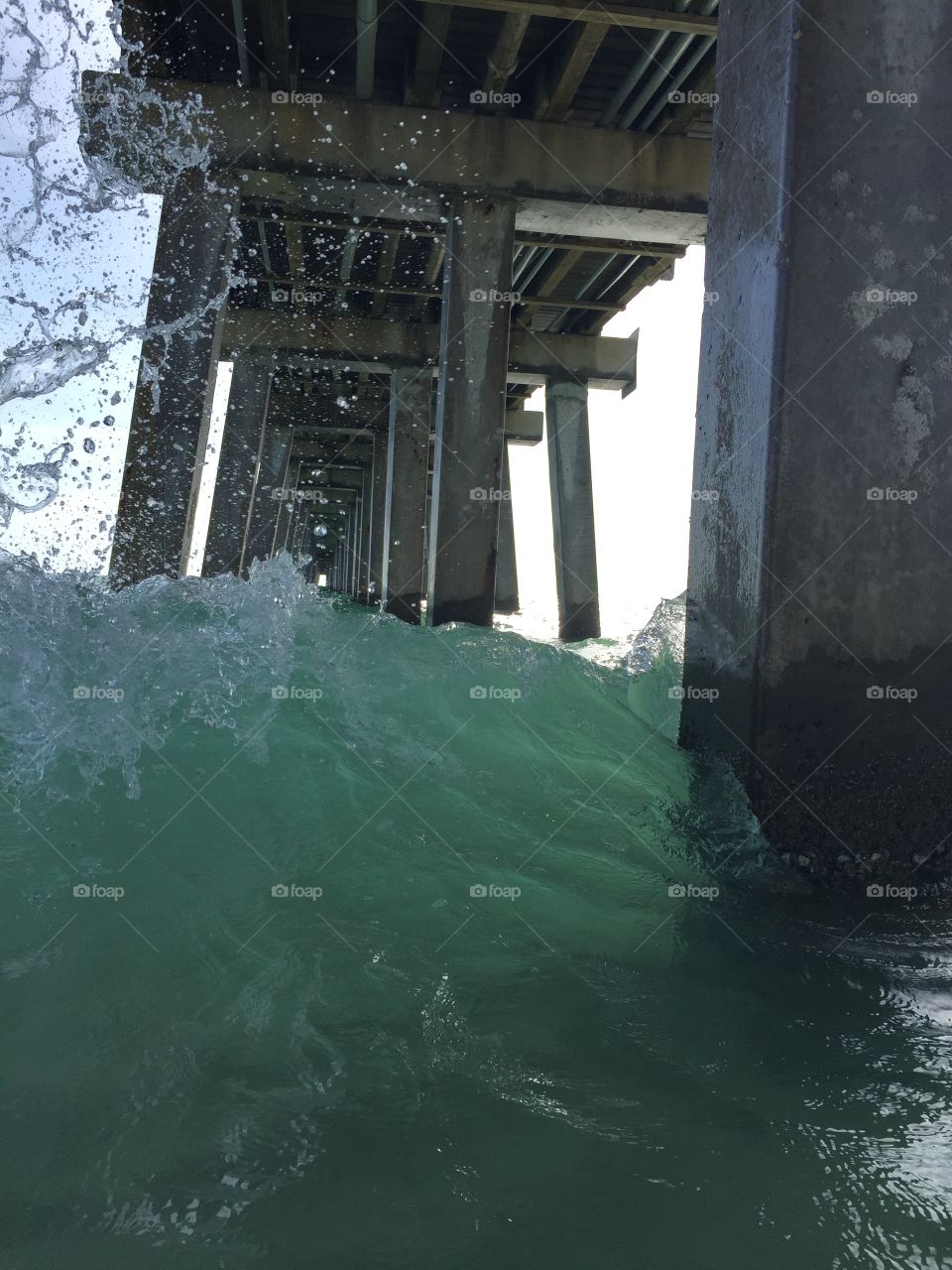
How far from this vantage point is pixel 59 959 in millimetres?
2344

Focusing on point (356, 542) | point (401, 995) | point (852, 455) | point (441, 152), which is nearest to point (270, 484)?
point (356, 542)

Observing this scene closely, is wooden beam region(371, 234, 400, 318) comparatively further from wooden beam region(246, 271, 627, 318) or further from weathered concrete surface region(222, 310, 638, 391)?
weathered concrete surface region(222, 310, 638, 391)

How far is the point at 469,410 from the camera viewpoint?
36.0 feet

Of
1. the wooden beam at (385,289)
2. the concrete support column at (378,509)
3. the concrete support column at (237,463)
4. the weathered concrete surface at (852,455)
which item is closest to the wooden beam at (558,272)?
Result: the wooden beam at (385,289)

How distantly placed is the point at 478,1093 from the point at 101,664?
2.45m

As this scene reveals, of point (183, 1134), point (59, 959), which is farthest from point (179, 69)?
point (183, 1134)

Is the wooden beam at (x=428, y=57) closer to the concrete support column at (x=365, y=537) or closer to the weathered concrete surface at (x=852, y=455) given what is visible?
the weathered concrete surface at (x=852, y=455)

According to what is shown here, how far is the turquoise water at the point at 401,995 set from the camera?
5.33 ft

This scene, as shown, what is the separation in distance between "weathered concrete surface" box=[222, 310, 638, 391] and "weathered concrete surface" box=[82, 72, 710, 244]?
678cm

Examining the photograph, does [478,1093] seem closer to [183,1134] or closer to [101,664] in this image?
[183,1134]

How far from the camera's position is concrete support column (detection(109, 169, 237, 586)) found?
1003 centimetres

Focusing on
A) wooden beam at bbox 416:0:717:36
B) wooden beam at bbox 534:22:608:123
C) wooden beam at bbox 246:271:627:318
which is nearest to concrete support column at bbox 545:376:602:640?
wooden beam at bbox 246:271:627:318

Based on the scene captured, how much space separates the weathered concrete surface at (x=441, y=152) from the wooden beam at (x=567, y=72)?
0.21 metres

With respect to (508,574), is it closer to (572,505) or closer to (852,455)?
(572,505)
